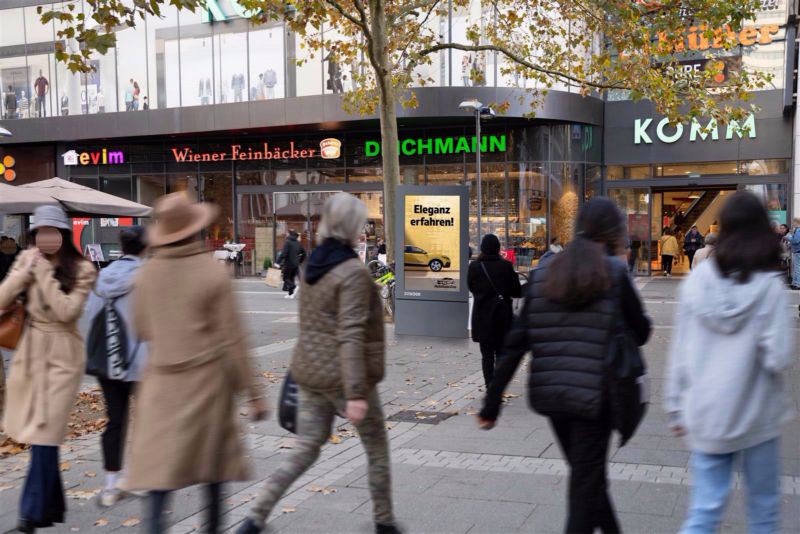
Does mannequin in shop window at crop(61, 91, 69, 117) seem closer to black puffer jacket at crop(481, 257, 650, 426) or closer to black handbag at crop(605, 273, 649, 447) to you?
black puffer jacket at crop(481, 257, 650, 426)

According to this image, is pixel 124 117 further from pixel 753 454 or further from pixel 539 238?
pixel 753 454

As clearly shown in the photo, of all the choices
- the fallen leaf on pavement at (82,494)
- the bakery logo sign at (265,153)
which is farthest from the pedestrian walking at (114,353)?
the bakery logo sign at (265,153)

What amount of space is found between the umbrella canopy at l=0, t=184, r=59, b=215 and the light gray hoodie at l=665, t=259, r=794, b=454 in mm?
9155

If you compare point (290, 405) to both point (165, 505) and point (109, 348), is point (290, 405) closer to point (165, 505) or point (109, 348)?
point (165, 505)

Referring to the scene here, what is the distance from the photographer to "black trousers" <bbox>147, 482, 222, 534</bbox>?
11.1 feet

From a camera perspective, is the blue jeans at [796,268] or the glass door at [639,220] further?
the glass door at [639,220]

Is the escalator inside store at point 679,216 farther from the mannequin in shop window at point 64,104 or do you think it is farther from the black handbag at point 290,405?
the black handbag at point 290,405

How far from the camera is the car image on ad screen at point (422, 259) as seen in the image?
11.9 m

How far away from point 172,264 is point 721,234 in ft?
7.51

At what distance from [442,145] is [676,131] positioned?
755 centimetres

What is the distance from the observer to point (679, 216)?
1061 inches

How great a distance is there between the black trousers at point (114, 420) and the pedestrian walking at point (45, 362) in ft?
1.18

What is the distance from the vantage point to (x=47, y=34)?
3025 centimetres

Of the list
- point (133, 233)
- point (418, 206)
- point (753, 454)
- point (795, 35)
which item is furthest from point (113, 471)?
point (795, 35)
